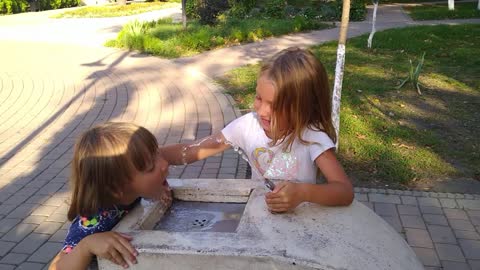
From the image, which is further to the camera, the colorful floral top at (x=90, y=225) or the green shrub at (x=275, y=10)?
the green shrub at (x=275, y=10)

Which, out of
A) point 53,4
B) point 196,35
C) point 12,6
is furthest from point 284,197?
point 53,4

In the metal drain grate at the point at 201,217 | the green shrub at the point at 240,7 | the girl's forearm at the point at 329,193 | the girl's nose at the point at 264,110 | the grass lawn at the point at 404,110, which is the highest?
the green shrub at the point at 240,7

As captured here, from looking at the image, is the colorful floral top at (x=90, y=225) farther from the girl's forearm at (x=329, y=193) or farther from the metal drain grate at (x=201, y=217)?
the girl's forearm at (x=329, y=193)

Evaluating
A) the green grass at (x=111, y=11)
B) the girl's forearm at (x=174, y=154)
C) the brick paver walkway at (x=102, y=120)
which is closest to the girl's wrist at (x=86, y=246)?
the girl's forearm at (x=174, y=154)

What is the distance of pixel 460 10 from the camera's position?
16719 mm

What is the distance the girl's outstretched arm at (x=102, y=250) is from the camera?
62.2 inches

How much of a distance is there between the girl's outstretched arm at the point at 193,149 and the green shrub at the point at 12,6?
2220 centimetres

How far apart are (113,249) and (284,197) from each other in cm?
60

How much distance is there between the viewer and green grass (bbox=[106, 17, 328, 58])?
421 inches

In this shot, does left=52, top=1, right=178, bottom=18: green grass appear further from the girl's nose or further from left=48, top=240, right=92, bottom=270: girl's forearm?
left=48, top=240, right=92, bottom=270: girl's forearm

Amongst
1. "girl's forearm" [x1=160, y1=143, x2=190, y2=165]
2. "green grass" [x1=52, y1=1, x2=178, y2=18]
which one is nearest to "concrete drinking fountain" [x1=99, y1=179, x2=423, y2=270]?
"girl's forearm" [x1=160, y1=143, x2=190, y2=165]

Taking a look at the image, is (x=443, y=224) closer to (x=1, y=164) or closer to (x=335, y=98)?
(x=335, y=98)

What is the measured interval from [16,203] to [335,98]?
289cm

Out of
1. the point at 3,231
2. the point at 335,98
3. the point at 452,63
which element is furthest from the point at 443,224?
the point at 452,63
